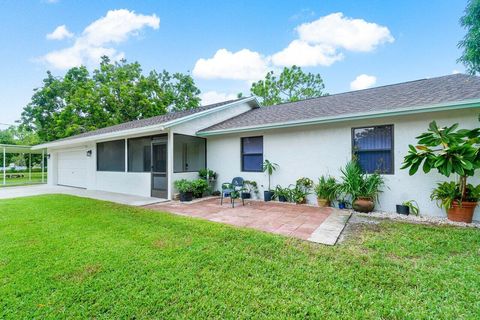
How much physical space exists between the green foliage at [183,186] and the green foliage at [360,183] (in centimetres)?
513

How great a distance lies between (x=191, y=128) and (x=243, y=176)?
2.87 m

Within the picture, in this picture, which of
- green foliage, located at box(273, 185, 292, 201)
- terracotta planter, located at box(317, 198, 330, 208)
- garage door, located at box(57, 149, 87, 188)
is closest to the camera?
terracotta planter, located at box(317, 198, 330, 208)

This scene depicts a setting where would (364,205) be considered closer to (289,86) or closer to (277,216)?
(277,216)

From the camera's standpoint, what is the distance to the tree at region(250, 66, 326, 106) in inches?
993

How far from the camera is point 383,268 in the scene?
9.62ft

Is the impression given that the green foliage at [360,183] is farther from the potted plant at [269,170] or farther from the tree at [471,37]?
the tree at [471,37]

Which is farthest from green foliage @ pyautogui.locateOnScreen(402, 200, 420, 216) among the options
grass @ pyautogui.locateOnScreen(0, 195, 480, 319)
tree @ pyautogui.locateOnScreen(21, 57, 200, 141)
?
tree @ pyautogui.locateOnScreen(21, 57, 200, 141)

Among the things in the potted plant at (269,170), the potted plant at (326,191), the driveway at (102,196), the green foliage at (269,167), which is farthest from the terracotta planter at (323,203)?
the driveway at (102,196)

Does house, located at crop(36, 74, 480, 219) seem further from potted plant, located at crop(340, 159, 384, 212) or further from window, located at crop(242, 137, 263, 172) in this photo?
potted plant, located at crop(340, 159, 384, 212)

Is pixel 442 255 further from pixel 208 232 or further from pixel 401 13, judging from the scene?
pixel 401 13

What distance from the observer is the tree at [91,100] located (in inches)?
792

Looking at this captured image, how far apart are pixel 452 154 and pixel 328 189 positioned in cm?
288

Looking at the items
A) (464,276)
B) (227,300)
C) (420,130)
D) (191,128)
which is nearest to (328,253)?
(464,276)

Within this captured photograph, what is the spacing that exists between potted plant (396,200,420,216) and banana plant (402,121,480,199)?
0.97 meters
